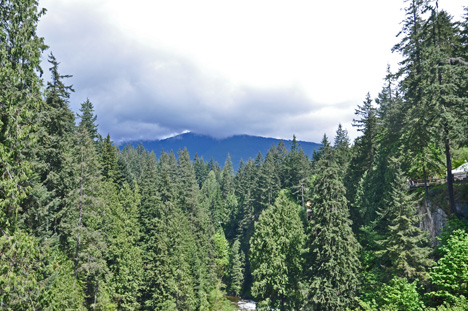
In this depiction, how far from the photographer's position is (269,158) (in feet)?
258

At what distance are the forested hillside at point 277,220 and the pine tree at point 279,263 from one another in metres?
0.13

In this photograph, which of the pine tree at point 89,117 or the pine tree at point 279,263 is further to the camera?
the pine tree at point 89,117

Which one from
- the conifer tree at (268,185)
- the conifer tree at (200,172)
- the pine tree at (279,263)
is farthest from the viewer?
the conifer tree at (200,172)

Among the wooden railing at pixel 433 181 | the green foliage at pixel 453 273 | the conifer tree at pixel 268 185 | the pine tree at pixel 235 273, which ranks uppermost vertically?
the conifer tree at pixel 268 185

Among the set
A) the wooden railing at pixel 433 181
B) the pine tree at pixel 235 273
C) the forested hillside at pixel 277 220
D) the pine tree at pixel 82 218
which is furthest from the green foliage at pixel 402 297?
the pine tree at pixel 235 273

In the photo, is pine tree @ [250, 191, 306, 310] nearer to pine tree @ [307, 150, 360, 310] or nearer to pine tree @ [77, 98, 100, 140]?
pine tree @ [307, 150, 360, 310]

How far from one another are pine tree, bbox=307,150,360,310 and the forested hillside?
0.10m

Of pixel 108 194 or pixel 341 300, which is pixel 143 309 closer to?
pixel 108 194

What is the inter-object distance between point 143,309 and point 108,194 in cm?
1632

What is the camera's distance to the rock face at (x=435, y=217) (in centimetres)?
2334

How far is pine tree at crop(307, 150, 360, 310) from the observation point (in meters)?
23.3

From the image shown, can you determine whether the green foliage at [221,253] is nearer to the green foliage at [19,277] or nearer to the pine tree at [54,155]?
the pine tree at [54,155]

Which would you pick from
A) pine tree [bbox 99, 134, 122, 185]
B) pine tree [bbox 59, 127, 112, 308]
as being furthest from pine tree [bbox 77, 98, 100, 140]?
pine tree [bbox 59, 127, 112, 308]

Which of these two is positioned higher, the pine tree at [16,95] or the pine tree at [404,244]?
the pine tree at [16,95]
